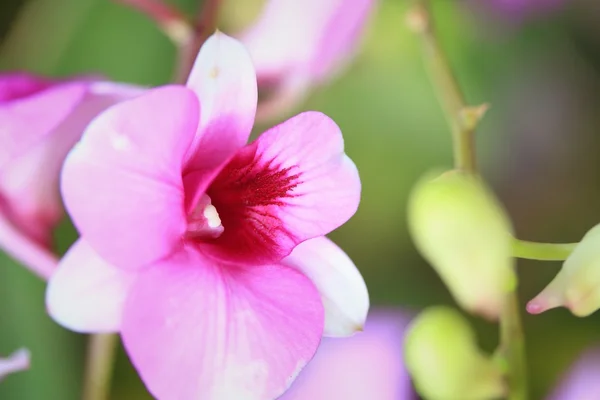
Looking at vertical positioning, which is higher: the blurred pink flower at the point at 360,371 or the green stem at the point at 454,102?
the green stem at the point at 454,102

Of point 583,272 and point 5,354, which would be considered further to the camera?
point 5,354

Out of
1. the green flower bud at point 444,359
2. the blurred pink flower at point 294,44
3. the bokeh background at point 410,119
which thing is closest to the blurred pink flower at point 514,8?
the bokeh background at point 410,119

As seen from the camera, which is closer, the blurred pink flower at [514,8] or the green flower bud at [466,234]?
the green flower bud at [466,234]

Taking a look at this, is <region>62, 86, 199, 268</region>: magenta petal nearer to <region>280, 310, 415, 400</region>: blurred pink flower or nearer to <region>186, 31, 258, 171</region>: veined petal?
<region>186, 31, 258, 171</region>: veined petal

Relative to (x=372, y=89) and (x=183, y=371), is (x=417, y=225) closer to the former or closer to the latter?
(x=183, y=371)

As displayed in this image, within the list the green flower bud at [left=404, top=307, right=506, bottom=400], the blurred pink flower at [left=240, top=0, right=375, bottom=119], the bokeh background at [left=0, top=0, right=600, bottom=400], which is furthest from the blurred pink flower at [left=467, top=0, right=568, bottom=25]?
the green flower bud at [left=404, top=307, right=506, bottom=400]

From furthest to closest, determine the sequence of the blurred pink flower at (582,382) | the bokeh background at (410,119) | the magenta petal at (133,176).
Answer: the bokeh background at (410,119) < the blurred pink flower at (582,382) < the magenta petal at (133,176)

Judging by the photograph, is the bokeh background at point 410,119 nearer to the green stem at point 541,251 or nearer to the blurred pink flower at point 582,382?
the blurred pink flower at point 582,382

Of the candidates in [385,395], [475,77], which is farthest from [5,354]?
[475,77]
